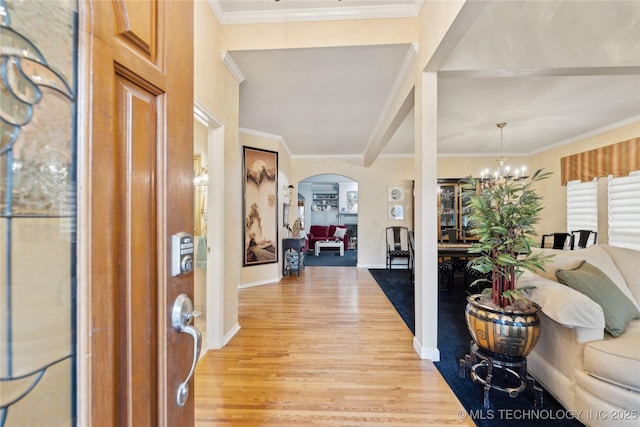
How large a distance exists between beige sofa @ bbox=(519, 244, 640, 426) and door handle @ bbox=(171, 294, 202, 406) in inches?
81.3

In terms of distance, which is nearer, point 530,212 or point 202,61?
point 530,212

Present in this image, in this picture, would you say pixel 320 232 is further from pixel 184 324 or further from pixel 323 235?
pixel 184 324

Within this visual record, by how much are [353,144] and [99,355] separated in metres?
5.57

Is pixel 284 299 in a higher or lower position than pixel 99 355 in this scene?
lower

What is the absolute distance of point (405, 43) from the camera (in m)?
2.37

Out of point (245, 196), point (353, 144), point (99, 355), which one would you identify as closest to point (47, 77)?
point (99, 355)

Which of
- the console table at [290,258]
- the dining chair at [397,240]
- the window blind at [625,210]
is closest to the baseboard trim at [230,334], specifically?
the console table at [290,258]

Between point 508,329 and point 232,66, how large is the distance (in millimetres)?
3295

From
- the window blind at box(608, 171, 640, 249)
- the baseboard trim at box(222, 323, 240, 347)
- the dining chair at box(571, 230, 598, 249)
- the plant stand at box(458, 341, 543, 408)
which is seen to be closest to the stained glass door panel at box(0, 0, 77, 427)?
the plant stand at box(458, 341, 543, 408)

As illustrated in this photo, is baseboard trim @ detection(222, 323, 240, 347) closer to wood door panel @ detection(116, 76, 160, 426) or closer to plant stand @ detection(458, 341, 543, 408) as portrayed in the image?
plant stand @ detection(458, 341, 543, 408)

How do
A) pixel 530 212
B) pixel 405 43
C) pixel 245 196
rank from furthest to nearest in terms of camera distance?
pixel 245 196, pixel 405 43, pixel 530 212

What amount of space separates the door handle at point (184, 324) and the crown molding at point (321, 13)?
106 inches

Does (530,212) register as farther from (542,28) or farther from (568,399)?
(542,28)

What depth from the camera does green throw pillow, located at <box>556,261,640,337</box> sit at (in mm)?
1650
